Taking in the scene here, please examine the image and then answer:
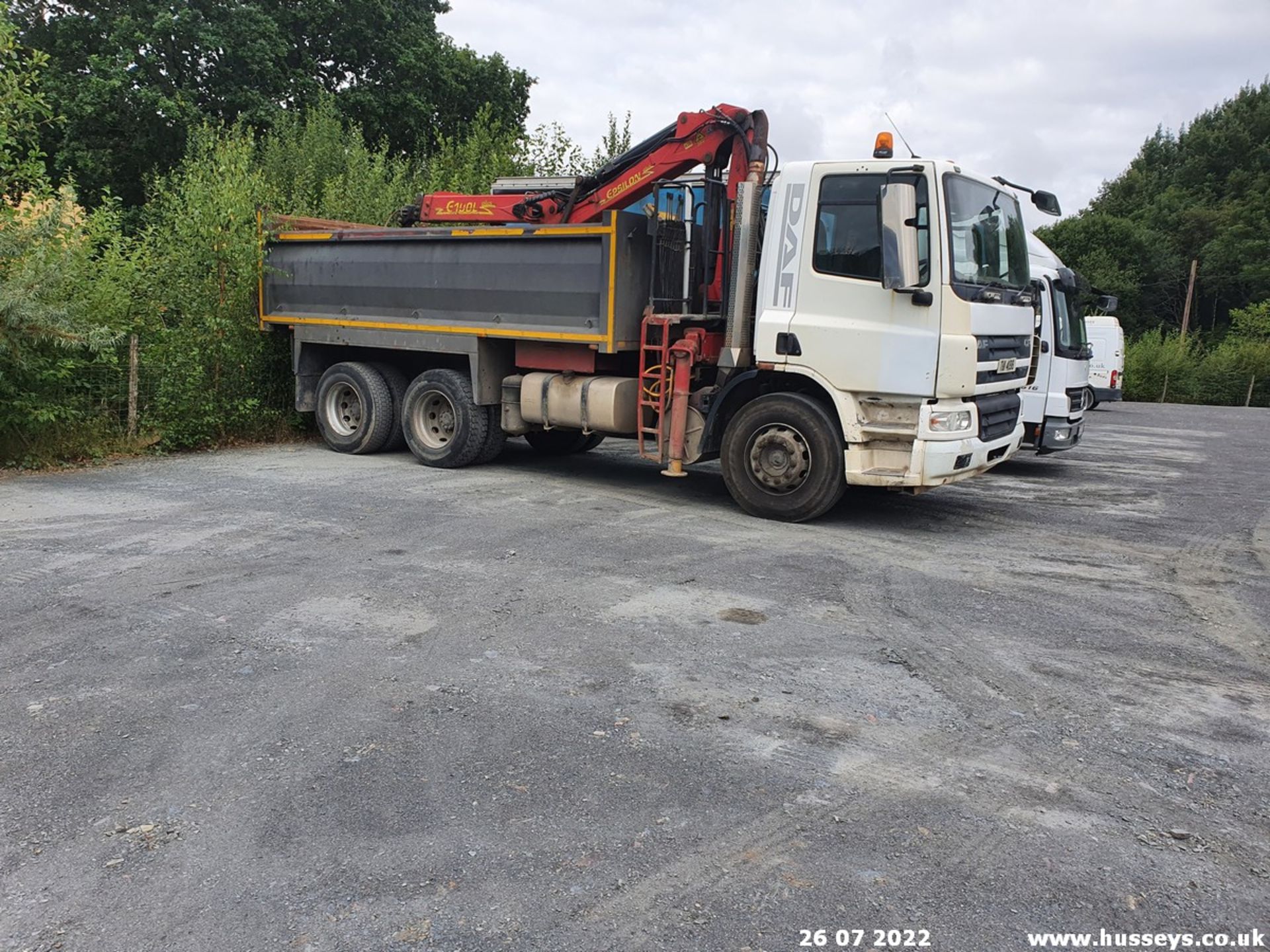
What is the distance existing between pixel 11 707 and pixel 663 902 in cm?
303

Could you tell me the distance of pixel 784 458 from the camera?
8211mm

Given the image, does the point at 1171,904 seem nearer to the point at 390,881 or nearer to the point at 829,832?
the point at 829,832

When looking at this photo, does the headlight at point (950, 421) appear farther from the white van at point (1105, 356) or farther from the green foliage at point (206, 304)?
the white van at point (1105, 356)

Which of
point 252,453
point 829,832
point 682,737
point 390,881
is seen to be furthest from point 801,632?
point 252,453

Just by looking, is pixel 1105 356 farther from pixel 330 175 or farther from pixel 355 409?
pixel 355 409

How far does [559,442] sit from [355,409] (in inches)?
98.2

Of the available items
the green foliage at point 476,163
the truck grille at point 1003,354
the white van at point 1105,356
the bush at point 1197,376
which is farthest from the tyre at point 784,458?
the bush at point 1197,376

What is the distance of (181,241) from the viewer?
38.8 ft

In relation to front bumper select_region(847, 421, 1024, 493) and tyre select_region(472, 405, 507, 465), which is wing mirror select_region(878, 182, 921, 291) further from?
tyre select_region(472, 405, 507, 465)

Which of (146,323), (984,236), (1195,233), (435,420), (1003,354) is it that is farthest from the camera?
(1195,233)

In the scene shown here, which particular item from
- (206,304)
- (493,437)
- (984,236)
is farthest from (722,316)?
(206,304)

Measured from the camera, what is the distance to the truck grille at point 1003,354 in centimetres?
774

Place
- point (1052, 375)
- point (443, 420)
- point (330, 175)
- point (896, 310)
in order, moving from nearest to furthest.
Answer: point (896, 310) < point (443, 420) < point (1052, 375) < point (330, 175)

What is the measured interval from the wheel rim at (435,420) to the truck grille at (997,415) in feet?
18.2
